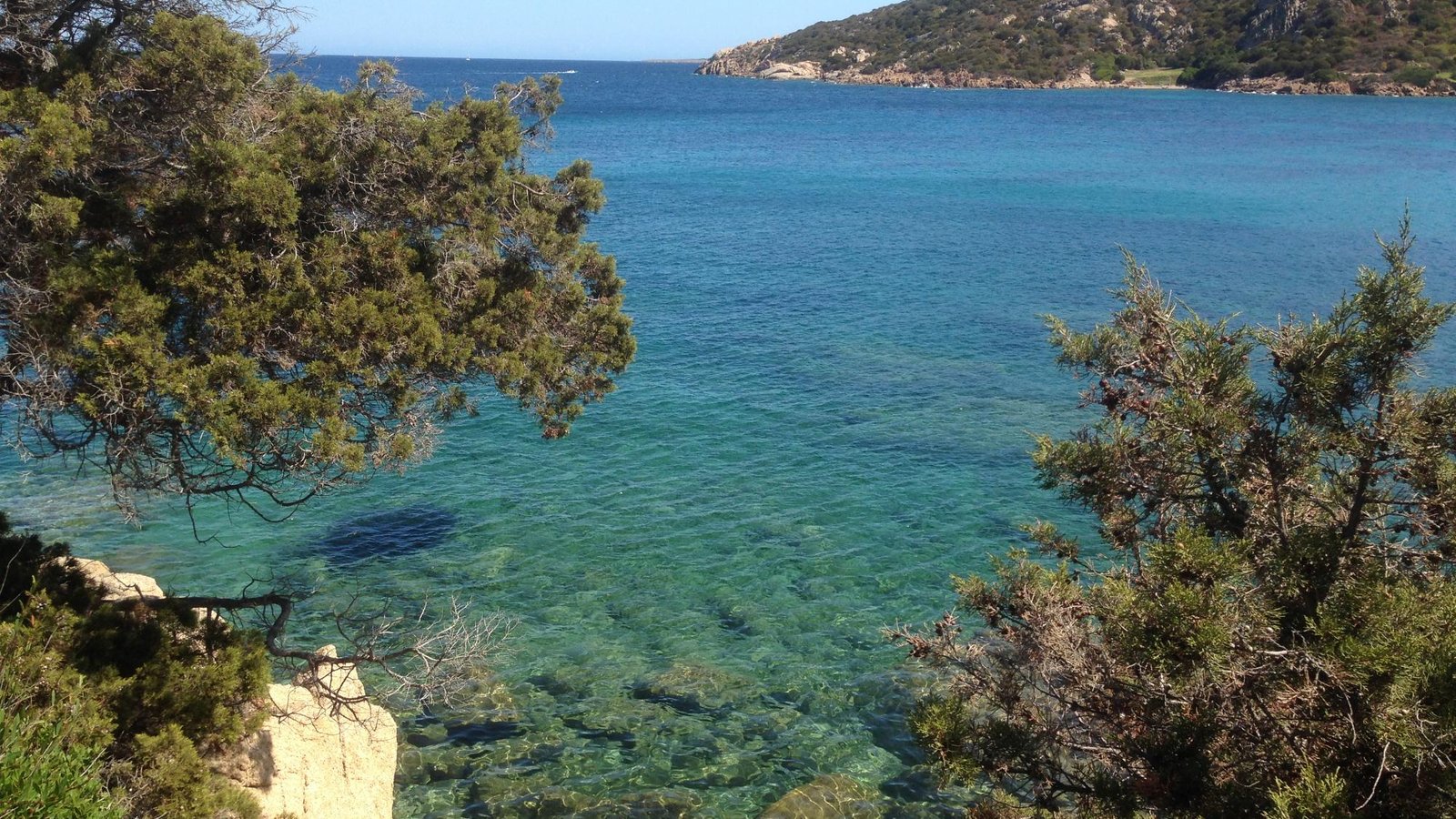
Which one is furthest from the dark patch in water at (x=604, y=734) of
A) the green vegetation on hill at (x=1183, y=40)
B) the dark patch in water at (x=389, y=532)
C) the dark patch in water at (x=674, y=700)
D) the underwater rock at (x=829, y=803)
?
the green vegetation on hill at (x=1183, y=40)

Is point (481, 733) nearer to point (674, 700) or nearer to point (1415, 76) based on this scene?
point (674, 700)

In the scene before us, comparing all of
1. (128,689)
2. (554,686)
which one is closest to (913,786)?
(554,686)

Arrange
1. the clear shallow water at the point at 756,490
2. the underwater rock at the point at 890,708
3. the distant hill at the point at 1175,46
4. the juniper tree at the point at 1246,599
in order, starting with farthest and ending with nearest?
the distant hill at the point at 1175,46, the clear shallow water at the point at 756,490, the underwater rock at the point at 890,708, the juniper tree at the point at 1246,599

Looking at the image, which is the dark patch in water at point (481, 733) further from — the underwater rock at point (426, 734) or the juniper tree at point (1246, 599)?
the juniper tree at point (1246, 599)

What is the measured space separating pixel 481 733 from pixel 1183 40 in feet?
543

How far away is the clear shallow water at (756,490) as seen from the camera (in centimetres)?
1461

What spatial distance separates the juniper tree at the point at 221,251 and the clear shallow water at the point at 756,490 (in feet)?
6.28

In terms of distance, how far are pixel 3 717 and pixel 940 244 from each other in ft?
150

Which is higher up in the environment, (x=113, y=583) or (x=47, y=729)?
(x=47, y=729)

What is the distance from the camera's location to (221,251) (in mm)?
10617

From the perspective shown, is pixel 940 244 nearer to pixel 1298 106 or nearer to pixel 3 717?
pixel 3 717

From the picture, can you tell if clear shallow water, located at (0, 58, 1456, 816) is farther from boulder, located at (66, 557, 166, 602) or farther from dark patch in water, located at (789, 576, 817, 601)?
boulder, located at (66, 557, 166, 602)

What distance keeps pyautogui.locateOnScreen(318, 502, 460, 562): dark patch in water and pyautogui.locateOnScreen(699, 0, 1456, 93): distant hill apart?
428ft

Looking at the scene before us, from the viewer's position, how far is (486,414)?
27328 mm
